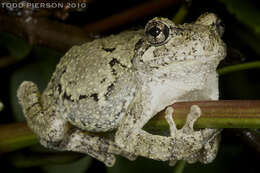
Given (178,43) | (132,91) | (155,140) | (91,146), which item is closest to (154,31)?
(178,43)

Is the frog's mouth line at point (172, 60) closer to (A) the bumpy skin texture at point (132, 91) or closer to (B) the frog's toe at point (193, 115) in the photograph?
(A) the bumpy skin texture at point (132, 91)

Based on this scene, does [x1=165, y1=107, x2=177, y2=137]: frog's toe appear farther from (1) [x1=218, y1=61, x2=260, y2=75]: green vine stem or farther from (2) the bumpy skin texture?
(1) [x1=218, y1=61, x2=260, y2=75]: green vine stem

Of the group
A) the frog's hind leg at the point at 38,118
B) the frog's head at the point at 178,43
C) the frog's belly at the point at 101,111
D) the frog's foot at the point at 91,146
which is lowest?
the frog's foot at the point at 91,146

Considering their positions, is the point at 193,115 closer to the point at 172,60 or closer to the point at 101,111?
the point at 172,60

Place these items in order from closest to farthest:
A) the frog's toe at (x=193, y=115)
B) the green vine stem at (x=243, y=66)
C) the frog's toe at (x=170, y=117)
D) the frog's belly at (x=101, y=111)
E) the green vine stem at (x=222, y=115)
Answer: the green vine stem at (x=222, y=115)
the frog's toe at (x=193, y=115)
the frog's toe at (x=170, y=117)
the green vine stem at (x=243, y=66)
the frog's belly at (x=101, y=111)

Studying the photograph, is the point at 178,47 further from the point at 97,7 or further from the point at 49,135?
the point at 97,7

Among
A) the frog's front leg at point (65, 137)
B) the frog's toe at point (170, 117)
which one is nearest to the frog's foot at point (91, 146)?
the frog's front leg at point (65, 137)

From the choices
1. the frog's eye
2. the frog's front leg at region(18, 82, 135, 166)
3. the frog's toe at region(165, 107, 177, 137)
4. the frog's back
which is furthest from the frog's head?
the frog's front leg at region(18, 82, 135, 166)

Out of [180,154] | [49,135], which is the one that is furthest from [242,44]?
[49,135]
